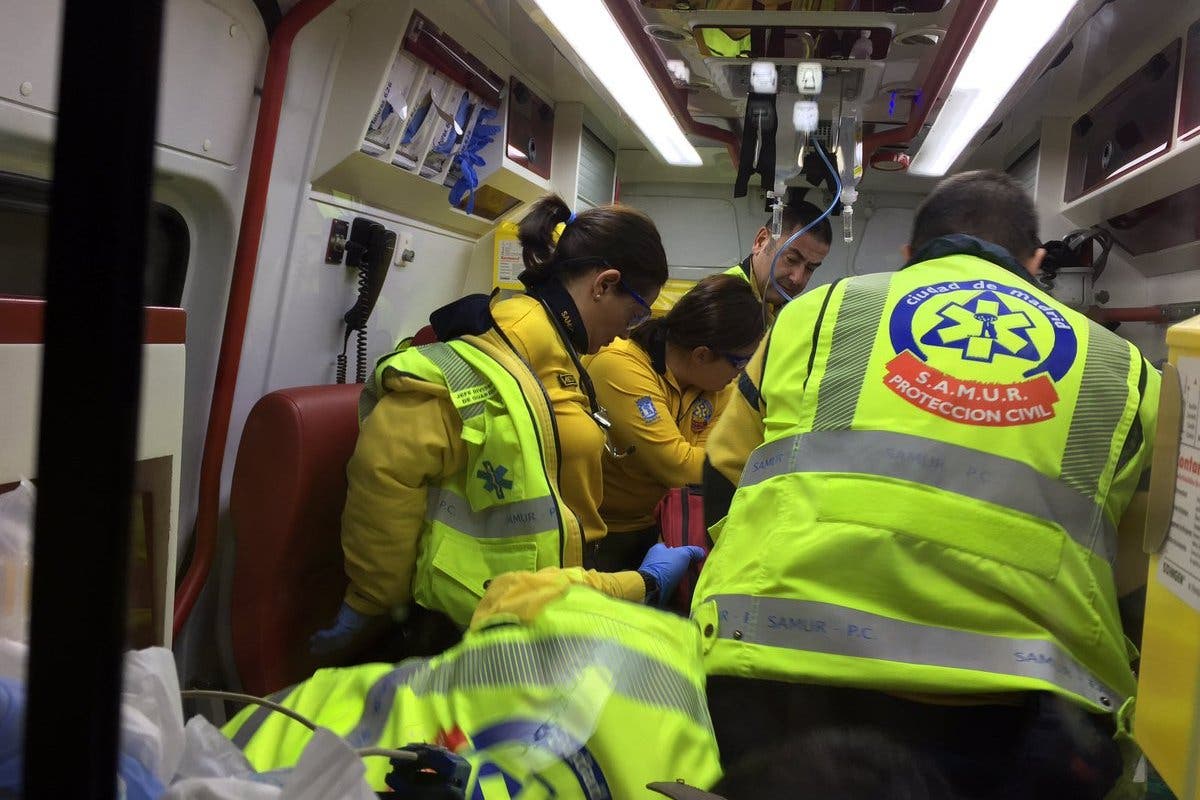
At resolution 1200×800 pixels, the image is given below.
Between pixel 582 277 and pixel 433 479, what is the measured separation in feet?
1.92

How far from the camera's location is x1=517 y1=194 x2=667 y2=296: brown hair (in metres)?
1.91

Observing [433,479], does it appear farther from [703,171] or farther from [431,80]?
[703,171]

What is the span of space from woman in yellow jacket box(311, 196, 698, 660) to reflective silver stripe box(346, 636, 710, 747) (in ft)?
2.11

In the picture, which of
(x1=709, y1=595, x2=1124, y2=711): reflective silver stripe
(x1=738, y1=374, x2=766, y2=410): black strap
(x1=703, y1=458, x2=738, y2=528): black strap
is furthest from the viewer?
(x1=703, y1=458, x2=738, y2=528): black strap

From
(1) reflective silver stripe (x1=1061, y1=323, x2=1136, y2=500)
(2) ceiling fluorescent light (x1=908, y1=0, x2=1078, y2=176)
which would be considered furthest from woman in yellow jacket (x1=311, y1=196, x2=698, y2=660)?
(2) ceiling fluorescent light (x1=908, y1=0, x2=1078, y2=176)

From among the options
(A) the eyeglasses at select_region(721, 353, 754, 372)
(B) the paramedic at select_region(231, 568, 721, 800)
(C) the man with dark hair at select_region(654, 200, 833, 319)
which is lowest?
(B) the paramedic at select_region(231, 568, 721, 800)

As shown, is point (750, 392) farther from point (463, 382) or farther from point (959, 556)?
point (463, 382)

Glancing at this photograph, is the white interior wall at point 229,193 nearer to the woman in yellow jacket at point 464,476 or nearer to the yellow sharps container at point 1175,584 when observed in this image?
the woman in yellow jacket at point 464,476

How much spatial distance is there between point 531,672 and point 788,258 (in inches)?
92.2

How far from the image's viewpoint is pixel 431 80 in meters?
2.55

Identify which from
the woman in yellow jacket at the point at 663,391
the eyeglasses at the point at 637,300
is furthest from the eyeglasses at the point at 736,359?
the eyeglasses at the point at 637,300

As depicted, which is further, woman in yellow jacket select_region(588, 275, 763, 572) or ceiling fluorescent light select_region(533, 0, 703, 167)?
woman in yellow jacket select_region(588, 275, 763, 572)

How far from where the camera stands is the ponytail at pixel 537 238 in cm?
195

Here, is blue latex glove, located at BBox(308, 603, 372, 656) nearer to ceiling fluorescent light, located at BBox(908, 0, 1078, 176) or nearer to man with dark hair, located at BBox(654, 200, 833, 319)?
man with dark hair, located at BBox(654, 200, 833, 319)
